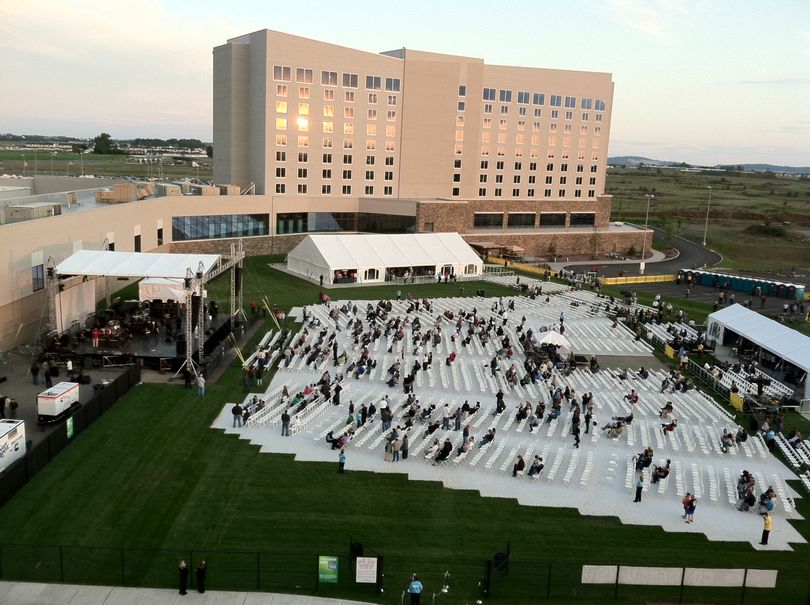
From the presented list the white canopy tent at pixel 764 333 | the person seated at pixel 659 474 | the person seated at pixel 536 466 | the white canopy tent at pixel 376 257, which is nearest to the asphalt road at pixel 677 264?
the white canopy tent at pixel 376 257

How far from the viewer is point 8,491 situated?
2111 cm

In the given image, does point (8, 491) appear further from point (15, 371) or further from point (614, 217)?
point (614, 217)

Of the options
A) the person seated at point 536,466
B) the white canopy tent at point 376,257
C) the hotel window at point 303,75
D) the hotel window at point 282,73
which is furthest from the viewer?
the hotel window at point 303,75

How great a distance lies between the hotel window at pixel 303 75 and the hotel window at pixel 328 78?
146cm

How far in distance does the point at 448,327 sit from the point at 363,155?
38.4 meters

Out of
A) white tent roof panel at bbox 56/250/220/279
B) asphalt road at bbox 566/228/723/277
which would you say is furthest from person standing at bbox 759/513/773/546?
asphalt road at bbox 566/228/723/277

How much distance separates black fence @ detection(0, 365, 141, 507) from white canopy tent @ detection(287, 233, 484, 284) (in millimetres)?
29040

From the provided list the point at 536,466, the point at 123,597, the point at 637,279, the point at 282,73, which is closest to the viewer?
the point at 123,597

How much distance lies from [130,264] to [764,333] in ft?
123

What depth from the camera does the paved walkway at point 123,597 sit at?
16.6 metres

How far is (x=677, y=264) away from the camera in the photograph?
8562cm

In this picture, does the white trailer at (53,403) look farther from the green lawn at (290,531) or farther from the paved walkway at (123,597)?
the paved walkway at (123,597)

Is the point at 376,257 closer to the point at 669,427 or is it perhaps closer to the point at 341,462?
the point at 669,427

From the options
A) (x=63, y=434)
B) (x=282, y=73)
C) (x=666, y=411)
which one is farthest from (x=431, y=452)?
(x=282, y=73)
